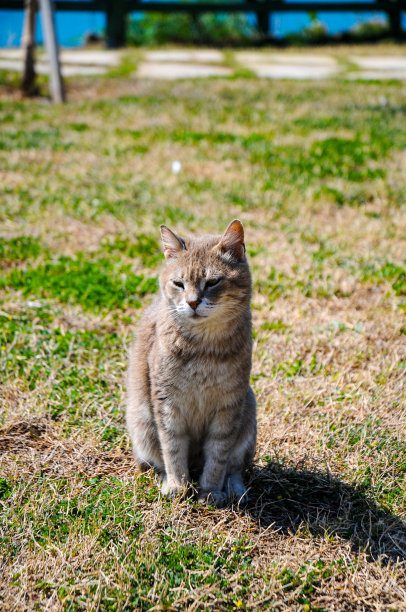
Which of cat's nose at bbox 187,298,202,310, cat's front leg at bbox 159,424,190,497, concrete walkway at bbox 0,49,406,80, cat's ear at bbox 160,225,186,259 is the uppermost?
concrete walkway at bbox 0,49,406,80

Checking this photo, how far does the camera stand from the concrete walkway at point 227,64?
13.4 m

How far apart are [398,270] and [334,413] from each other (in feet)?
6.13

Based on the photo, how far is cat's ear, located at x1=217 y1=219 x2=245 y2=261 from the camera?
2730mm

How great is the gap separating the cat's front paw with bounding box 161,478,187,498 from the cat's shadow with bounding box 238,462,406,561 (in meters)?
0.30

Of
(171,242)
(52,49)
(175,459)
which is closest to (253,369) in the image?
(175,459)

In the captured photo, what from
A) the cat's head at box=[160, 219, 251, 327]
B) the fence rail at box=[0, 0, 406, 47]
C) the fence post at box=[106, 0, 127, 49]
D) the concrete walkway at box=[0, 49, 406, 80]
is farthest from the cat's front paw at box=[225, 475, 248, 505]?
the fence post at box=[106, 0, 127, 49]

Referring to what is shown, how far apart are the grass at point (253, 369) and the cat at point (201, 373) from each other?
0.16 meters

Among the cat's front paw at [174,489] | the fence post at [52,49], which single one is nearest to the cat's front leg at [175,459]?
the cat's front paw at [174,489]

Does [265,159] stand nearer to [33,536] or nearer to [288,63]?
[33,536]

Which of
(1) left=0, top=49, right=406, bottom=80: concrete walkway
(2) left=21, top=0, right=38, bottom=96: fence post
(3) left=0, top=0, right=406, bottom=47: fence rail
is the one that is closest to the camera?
(2) left=21, top=0, right=38, bottom=96: fence post

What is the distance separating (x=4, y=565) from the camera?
2402 millimetres

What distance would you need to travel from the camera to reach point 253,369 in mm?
3893

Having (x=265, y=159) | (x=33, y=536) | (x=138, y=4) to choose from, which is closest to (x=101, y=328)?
(x=33, y=536)

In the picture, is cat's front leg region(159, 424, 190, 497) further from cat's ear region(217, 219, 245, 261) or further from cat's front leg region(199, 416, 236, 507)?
cat's ear region(217, 219, 245, 261)
